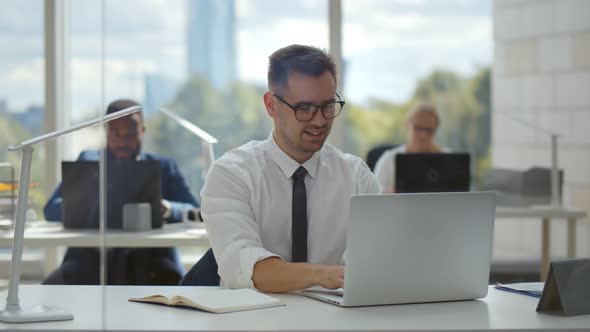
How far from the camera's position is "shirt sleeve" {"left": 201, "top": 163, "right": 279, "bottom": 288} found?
2219 millimetres

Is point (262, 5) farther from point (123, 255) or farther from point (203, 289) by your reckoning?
point (203, 289)

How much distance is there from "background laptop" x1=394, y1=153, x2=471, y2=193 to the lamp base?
2478 millimetres

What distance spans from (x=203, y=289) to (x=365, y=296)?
455 millimetres

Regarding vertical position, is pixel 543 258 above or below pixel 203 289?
below

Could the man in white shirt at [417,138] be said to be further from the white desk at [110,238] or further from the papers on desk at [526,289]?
the papers on desk at [526,289]

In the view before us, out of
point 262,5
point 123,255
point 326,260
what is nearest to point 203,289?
point 326,260

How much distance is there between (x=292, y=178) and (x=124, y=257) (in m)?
1.54

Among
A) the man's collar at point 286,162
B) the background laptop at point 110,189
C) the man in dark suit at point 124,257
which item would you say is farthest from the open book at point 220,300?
the man in dark suit at point 124,257

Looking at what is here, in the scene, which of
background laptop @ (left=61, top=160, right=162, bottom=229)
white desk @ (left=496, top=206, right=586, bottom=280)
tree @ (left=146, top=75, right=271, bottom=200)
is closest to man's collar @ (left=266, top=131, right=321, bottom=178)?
background laptop @ (left=61, top=160, right=162, bottom=229)

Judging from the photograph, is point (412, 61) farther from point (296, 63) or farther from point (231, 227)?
point (231, 227)

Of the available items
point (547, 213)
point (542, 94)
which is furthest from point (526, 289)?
point (542, 94)

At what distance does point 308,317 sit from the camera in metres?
1.86

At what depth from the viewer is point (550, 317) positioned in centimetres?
191

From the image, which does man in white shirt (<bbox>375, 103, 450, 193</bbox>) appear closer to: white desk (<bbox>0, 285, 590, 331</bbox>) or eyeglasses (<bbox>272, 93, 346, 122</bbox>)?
eyeglasses (<bbox>272, 93, 346, 122</bbox>)
